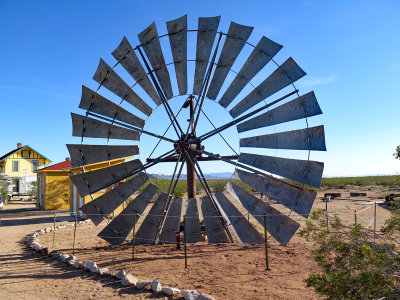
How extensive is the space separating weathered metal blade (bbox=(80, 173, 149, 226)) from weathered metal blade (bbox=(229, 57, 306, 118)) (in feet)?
12.0

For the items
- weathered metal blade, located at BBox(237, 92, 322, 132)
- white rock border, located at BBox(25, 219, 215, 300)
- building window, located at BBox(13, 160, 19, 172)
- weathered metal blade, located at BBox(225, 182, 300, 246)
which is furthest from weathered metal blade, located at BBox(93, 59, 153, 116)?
building window, located at BBox(13, 160, 19, 172)

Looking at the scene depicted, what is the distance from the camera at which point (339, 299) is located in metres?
4.02

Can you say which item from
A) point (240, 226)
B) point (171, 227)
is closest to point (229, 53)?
point (240, 226)

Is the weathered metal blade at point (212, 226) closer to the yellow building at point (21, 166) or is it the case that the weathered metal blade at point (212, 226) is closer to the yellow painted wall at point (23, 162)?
the yellow building at point (21, 166)

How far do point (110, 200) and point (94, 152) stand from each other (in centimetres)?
151

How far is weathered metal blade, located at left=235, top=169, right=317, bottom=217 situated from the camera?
800 cm

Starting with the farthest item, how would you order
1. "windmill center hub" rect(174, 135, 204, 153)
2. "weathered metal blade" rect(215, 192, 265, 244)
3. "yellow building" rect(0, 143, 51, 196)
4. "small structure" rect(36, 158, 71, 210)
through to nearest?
"yellow building" rect(0, 143, 51, 196)
"small structure" rect(36, 158, 71, 210)
"windmill center hub" rect(174, 135, 204, 153)
"weathered metal blade" rect(215, 192, 265, 244)

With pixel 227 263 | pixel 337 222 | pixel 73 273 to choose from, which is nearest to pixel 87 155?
pixel 73 273

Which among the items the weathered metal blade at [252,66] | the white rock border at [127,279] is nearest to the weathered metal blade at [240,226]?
the weathered metal blade at [252,66]

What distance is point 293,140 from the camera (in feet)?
28.3

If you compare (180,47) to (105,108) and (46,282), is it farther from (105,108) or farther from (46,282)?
(46,282)

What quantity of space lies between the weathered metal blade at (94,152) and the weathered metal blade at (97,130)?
32 cm

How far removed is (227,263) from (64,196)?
19.3 meters

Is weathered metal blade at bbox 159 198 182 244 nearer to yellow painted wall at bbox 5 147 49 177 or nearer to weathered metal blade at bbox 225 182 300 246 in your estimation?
weathered metal blade at bbox 225 182 300 246
